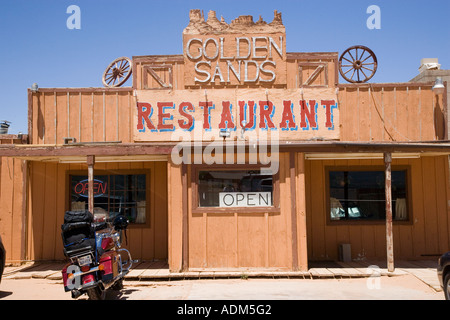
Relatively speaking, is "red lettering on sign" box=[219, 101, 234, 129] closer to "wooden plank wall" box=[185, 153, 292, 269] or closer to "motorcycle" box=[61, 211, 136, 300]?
"wooden plank wall" box=[185, 153, 292, 269]

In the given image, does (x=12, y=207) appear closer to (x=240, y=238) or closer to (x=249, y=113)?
(x=240, y=238)

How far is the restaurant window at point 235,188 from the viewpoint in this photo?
10.5m

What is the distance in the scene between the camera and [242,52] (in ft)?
36.2

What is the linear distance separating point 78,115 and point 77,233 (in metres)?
5.02

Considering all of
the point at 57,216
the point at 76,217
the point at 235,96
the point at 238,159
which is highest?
the point at 235,96

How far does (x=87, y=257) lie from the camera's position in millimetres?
7375

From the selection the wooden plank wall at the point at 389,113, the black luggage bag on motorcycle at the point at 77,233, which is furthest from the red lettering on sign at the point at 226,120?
the black luggage bag on motorcycle at the point at 77,233

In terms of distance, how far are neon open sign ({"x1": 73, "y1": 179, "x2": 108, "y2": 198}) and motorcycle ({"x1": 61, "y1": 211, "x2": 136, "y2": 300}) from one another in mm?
4524

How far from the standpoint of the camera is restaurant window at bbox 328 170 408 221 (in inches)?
483

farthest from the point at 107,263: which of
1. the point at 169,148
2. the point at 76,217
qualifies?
the point at 169,148

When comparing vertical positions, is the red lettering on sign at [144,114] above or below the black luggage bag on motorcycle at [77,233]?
above

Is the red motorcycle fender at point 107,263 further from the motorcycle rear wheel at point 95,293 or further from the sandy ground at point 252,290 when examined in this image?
the sandy ground at point 252,290

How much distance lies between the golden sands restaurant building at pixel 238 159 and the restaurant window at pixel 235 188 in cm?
3

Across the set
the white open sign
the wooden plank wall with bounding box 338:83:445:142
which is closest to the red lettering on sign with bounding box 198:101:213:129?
the white open sign
